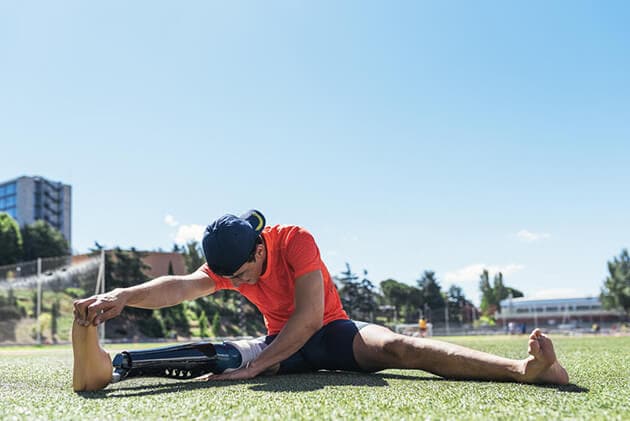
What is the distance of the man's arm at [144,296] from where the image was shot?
239 centimetres

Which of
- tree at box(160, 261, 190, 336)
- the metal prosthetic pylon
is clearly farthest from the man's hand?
tree at box(160, 261, 190, 336)

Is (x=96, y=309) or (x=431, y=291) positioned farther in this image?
(x=431, y=291)

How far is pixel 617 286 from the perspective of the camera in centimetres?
6103

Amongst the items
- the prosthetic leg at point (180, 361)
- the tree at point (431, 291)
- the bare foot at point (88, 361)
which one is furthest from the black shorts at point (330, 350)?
the tree at point (431, 291)

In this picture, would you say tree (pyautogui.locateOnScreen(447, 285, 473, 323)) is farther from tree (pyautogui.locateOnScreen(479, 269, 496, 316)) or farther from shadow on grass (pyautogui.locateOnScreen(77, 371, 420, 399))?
shadow on grass (pyautogui.locateOnScreen(77, 371, 420, 399))

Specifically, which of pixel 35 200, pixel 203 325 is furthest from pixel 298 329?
pixel 35 200

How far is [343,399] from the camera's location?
1.96 metres

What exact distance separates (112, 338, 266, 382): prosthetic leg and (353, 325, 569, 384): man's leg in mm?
636

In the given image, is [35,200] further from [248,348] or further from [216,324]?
[248,348]

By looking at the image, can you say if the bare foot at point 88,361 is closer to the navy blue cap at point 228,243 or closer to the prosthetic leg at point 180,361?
the prosthetic leg at point 180,361

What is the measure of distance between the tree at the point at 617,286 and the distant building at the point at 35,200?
71.8 metres

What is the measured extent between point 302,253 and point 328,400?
973mm

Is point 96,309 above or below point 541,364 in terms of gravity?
above

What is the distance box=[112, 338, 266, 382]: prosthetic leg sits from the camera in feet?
8.67
